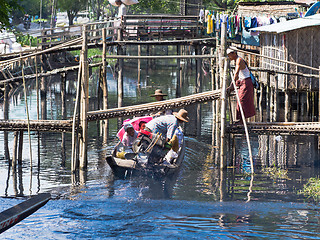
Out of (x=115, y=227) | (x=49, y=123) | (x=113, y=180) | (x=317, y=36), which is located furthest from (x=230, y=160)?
(x=317, y=36)

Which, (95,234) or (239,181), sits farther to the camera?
(239,181)

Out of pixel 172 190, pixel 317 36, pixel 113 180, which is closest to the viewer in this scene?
pixel 172 190

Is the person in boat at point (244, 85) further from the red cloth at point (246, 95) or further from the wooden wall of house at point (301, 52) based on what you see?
the wooden wall of house at point (301, 52)

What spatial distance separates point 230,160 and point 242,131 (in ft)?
6.06

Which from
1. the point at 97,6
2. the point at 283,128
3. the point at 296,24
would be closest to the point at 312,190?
the point at 283,128

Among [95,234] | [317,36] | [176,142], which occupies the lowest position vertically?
[95,234]

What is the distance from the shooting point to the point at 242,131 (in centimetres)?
1123

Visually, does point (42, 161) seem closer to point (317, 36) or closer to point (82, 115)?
point (82, 115)

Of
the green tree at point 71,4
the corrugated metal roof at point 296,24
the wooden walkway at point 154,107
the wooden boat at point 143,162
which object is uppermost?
the green tree at point 71,4

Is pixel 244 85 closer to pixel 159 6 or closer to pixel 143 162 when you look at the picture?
pixel 143 162

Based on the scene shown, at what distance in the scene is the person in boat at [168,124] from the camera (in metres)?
10.8

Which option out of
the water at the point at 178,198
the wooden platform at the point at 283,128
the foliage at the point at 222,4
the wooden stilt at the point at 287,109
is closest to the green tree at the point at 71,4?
the foliage at the point at 222,4

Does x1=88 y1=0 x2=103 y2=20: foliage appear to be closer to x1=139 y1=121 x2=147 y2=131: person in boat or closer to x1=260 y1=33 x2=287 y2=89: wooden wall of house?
x1=260 y1=33 x2=287 y2=89: wooden wall of house

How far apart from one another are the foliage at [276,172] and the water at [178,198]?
89 mm
